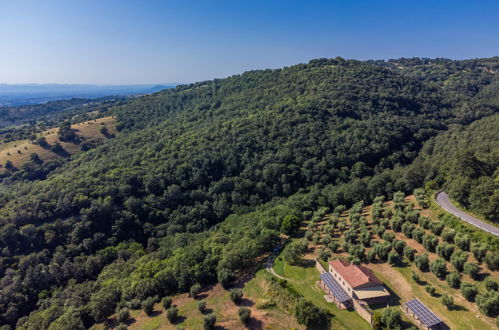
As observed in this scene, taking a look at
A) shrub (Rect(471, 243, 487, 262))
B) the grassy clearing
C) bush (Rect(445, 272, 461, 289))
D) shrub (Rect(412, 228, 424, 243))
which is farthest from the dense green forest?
bush (Rect(445, 272, 461, 289))

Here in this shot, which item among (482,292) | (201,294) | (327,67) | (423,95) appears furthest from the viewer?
(327,67)

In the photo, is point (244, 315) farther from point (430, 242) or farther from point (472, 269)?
point (430, 242)

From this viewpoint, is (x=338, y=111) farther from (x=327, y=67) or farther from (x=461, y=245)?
(x=461, y=245)

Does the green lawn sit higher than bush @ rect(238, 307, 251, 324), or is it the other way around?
the green lawn

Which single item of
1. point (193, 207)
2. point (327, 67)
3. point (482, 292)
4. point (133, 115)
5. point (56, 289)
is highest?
point (327, 67)

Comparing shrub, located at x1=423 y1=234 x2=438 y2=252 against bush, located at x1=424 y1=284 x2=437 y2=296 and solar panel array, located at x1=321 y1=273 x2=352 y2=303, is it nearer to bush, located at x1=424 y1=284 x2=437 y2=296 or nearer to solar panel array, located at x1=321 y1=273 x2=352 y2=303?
bush, located at x1=424 y1=284 x2=437 y2=296

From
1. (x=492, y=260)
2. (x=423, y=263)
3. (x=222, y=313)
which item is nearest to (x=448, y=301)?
(x=423, y=263)

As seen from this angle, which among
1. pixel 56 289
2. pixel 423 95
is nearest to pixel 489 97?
pixel 423 95
